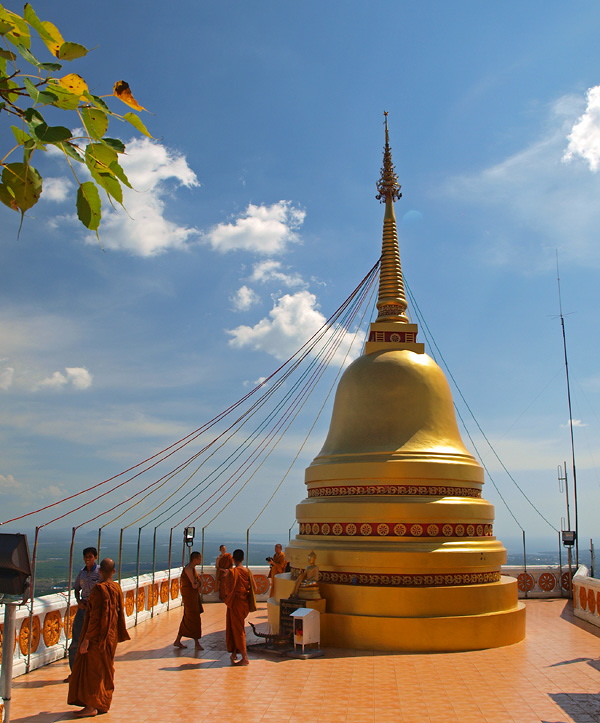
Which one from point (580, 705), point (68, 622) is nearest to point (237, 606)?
point (68, 622)

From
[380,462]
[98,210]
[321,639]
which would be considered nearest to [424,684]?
[321,639]

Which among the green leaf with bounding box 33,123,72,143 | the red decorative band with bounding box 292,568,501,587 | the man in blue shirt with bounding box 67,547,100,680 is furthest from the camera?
the red decorative band with bounding box 292,568,501,587

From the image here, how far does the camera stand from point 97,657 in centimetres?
800

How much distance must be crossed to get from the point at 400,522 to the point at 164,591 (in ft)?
23.2

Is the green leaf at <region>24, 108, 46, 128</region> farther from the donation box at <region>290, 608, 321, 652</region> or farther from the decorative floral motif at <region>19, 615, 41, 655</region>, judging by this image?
the donation box at <region>290, 608, 321, 652</region>

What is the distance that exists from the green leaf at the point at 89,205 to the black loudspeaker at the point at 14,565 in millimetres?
4264

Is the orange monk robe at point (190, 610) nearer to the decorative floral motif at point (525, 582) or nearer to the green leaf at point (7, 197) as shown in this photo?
the green leaf at point (7, 197)

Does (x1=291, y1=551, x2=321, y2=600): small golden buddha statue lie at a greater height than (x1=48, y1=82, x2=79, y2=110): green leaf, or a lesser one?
lesser

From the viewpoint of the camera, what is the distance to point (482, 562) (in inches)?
514

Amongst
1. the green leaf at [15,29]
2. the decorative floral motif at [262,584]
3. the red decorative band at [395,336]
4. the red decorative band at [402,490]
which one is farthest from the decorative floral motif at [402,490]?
the green leaf at [15,29]

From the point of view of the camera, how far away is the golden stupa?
12078 millimetres

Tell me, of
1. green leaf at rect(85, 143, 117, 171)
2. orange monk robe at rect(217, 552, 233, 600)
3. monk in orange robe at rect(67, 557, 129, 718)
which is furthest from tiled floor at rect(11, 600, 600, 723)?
green leaf at rect(85, 143, 117, 171)

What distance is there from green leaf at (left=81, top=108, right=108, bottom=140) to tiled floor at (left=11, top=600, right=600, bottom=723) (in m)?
7.08

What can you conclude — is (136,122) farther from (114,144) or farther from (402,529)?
(402,529)
